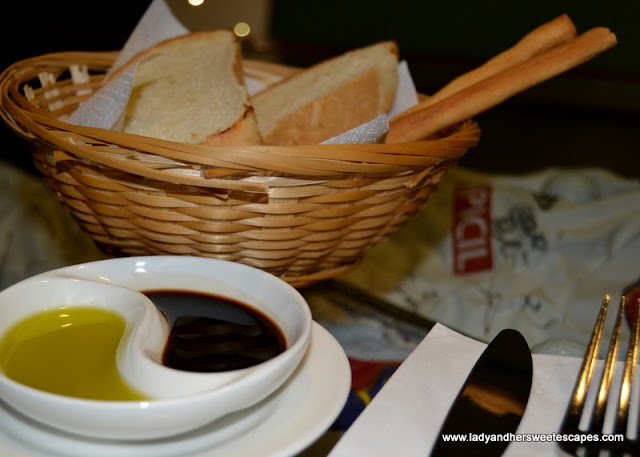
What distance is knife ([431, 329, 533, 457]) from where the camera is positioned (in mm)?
390

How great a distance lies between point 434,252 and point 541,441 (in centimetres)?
50

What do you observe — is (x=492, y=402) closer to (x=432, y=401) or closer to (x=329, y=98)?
(x=432, y=401)

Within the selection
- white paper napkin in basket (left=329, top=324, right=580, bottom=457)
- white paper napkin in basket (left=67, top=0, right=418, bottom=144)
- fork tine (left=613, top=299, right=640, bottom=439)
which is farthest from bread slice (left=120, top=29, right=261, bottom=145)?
fork tine (left=613, top=299, right=640, bottom=439)

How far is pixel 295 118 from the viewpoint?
29.2 inches

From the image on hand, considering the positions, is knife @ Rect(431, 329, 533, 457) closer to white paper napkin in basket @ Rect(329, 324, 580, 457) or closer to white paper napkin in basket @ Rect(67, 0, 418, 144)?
white paper napkin in basket @ Rect(329, 324, 580, 457)

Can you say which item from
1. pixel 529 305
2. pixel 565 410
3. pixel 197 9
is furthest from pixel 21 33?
pixel 565 410

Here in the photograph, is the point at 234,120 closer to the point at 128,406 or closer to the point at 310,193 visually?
the point at 310,193

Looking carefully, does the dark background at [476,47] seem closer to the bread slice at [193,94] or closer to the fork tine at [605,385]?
the bread slice at [193,94]

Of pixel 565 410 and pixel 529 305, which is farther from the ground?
pixel 565 410

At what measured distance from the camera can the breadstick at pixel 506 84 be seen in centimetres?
61

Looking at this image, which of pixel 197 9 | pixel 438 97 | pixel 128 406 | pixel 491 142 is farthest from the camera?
pixel 197 9

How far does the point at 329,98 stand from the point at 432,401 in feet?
1.38

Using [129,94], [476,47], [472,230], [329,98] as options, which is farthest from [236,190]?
[476,47]

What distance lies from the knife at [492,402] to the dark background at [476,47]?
723 millimetres
